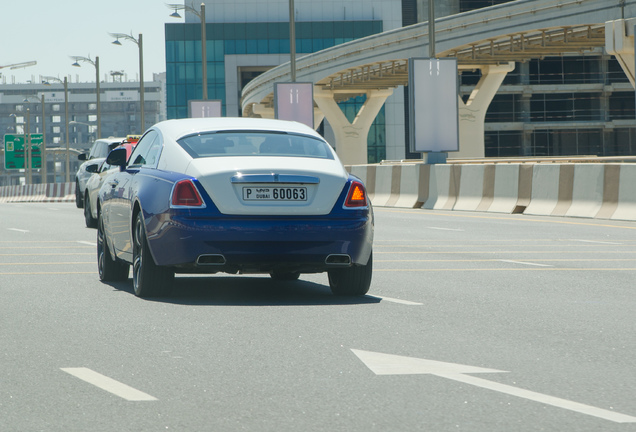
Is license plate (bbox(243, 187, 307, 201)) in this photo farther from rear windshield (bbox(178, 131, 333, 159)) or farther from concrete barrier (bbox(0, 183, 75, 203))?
concrete barrier (bbox(0, 183, 75, 203))

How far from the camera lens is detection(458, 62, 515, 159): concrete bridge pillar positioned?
194ft

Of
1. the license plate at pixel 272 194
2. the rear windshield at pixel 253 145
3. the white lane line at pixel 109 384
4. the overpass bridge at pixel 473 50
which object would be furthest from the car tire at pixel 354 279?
the overpass bridge at pixel 473 50

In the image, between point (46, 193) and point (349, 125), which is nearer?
point (46, 193)

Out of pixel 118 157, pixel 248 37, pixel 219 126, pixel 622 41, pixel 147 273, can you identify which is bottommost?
pixel 147 273

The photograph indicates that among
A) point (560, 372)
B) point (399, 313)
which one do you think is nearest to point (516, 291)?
point (399, 313)

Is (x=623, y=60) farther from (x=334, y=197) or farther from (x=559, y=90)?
(x=559, y=90)

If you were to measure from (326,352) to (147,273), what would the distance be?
10.4ft

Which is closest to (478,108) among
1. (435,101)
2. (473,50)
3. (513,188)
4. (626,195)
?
(473,50)

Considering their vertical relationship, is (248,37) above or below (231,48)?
above

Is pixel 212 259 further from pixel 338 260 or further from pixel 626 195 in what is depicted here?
pixel 626 195

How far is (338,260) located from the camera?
9.47m

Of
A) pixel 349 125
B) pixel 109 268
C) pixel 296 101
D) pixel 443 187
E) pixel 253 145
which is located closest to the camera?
pixel 253 145

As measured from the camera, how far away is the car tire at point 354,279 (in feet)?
32.5

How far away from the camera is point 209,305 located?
30.7 ft
